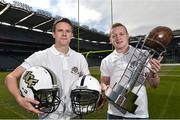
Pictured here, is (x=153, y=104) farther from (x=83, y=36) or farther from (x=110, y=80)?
(x=83, y=36)

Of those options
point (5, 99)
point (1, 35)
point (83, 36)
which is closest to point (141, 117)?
point (5, 99)

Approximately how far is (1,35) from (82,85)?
1997 inches

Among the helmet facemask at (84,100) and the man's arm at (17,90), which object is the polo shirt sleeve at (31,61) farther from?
the helmet facemask at (84,100)

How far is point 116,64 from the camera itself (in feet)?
12.5

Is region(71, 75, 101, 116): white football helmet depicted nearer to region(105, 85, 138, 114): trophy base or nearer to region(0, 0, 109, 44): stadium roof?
region(105, 85, 138, 114): trophy base

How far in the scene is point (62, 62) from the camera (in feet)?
9.98

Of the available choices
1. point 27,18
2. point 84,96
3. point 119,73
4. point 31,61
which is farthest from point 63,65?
point 27,18

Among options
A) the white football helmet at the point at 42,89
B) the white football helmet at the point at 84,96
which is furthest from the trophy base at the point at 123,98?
the white football helmet at the point at 42,89

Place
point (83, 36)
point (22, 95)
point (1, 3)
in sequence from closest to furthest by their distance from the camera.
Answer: point (22, 95) → point (1, 3) → point (83, 36)

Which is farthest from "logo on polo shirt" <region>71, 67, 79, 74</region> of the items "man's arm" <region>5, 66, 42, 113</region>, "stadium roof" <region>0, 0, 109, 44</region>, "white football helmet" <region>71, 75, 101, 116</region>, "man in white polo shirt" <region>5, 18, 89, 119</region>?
"stadium roof" <region>0, 0, 109, 44</region>

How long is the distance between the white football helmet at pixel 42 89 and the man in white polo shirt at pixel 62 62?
201 mm

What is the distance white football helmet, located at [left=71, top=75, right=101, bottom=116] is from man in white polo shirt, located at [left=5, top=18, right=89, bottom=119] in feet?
0.68

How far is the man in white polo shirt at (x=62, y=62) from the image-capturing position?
291 centimetres

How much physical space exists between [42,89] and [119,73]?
1346mm
